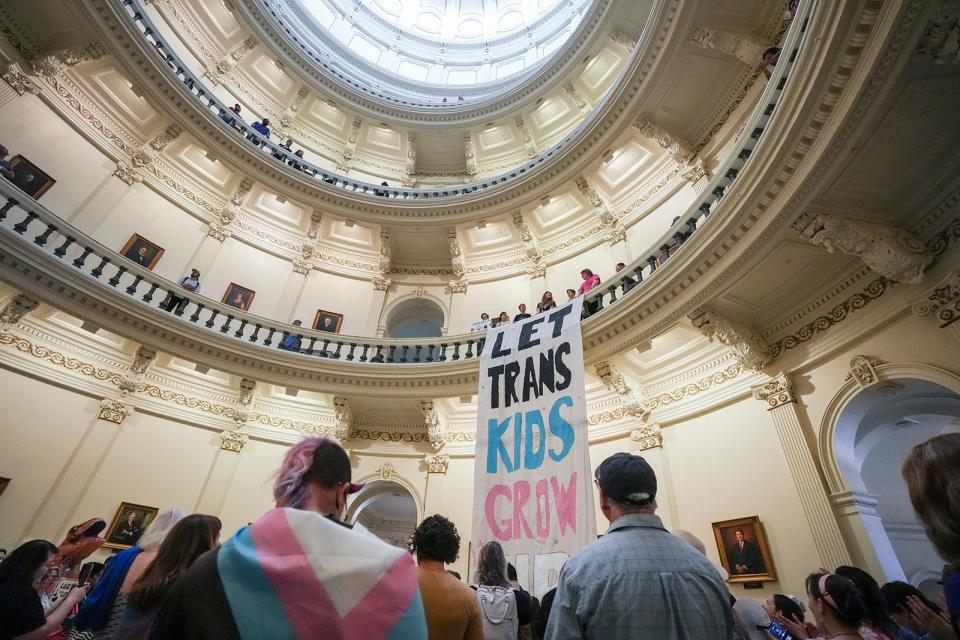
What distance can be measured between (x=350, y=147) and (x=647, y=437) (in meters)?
14.1

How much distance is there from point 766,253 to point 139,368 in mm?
11236

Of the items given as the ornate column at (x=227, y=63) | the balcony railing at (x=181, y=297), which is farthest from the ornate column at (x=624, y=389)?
the ornate column at (x=227, y=63)

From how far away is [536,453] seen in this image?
18.2 feet

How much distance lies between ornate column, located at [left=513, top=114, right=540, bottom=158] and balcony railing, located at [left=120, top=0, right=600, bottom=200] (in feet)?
8.29

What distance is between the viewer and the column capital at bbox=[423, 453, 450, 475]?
33.4ft

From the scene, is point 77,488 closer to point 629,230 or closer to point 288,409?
point 288,409

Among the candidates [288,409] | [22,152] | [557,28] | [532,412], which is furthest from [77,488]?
[557,28]

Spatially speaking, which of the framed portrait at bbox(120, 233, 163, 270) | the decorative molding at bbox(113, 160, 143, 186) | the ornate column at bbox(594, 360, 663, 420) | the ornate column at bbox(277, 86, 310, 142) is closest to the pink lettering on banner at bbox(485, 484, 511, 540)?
the ornate column at bbox(594, 360, 663, 420)

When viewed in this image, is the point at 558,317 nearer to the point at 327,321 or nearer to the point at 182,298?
the point at 327,321

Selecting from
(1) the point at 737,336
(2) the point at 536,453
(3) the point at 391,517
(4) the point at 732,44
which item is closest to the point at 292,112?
(4) the point at 732,44

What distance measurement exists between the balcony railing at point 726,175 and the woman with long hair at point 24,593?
723 centimetres

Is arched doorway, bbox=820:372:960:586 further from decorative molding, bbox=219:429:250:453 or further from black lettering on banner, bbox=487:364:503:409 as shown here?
decorative molding, bbox=219:429:250:453

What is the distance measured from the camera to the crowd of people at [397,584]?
1044 mm

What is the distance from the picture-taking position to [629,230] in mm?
10938
